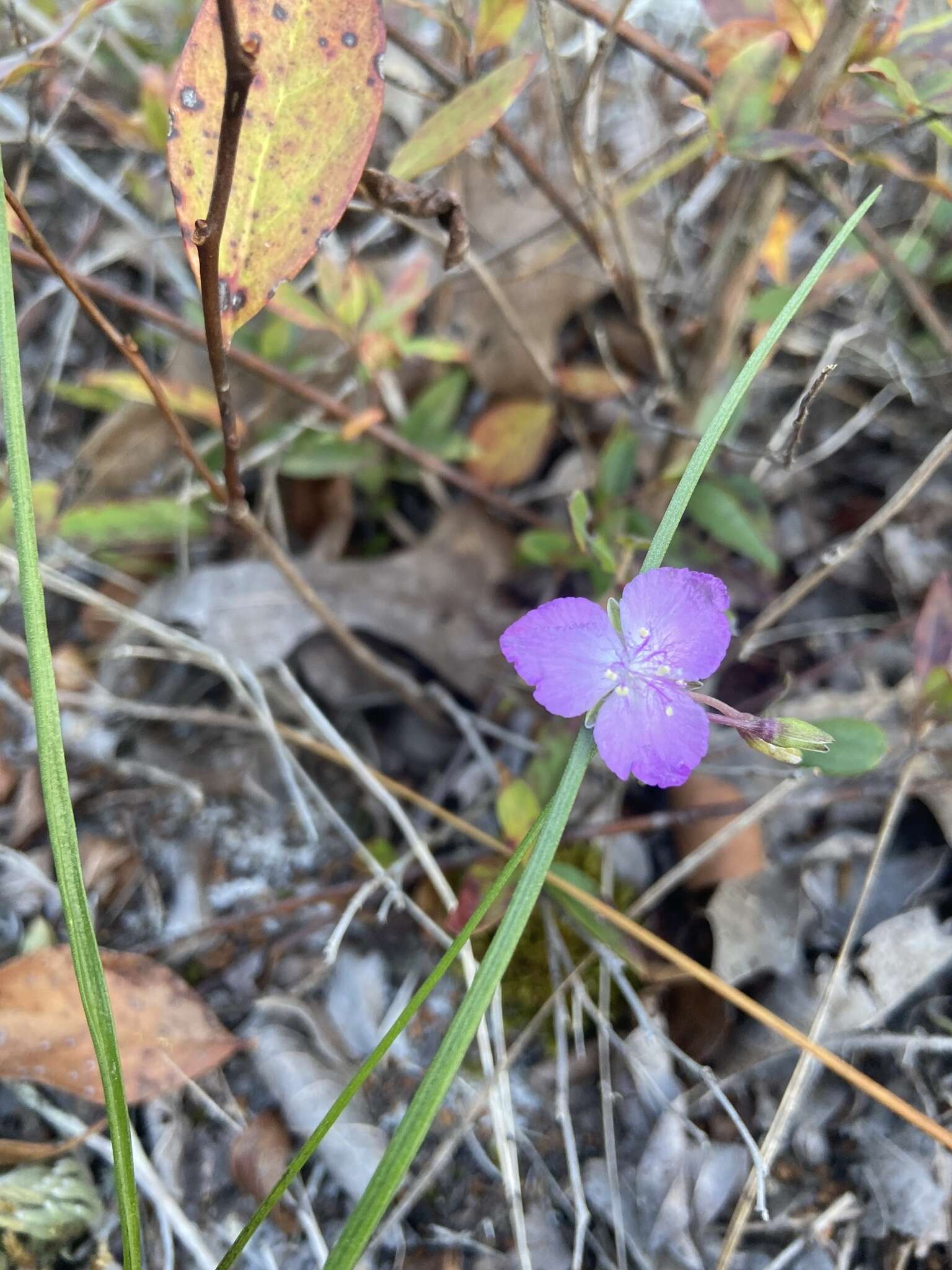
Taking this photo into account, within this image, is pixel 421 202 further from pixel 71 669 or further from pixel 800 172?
pixel 71 669

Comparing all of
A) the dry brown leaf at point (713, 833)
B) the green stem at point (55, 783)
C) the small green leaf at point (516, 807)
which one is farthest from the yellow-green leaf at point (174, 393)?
the dry brown leaf at point (713, 833)

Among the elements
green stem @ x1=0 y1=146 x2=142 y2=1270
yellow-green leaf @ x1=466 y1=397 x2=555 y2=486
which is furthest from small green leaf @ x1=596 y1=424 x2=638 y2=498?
green stem @ x1=0 y1=146 x2=142 y2=1270

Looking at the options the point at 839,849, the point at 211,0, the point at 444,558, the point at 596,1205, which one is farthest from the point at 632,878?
the point at 211,0

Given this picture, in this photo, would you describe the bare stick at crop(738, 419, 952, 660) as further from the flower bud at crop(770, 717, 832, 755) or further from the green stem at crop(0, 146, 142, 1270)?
the green stem at crop(0, 146, 142, 1270)

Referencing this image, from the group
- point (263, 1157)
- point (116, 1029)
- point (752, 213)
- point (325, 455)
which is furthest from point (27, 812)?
point (752, 213)

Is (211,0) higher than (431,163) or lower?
higher

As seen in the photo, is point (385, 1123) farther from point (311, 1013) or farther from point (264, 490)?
point (264, 490)
